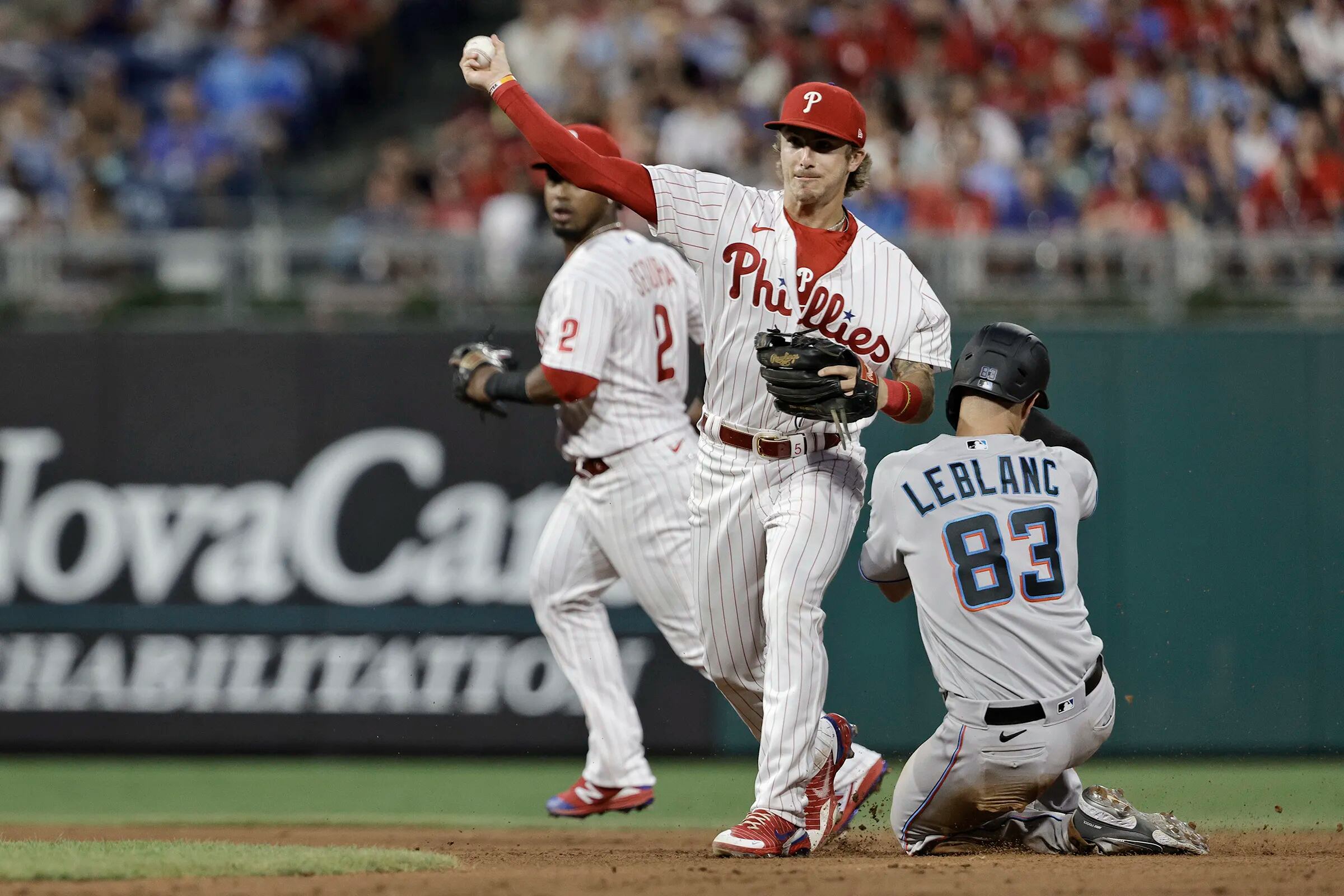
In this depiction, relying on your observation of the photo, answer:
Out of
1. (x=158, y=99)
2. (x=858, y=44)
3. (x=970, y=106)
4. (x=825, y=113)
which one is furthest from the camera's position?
(x=158, y=99)

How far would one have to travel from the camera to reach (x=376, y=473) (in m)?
8.28

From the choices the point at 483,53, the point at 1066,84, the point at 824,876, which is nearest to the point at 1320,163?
the point at 1066,84

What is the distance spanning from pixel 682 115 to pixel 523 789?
493 cm

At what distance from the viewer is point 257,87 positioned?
1248 centimetres

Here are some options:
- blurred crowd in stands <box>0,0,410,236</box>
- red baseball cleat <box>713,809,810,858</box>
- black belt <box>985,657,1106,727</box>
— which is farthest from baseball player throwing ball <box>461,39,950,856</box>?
blurred crowd in stands <box>0,0,410,236</box>

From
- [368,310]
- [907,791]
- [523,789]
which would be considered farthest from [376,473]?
[907,791]

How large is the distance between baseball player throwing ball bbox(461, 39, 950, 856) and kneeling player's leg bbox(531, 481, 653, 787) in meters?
1.31

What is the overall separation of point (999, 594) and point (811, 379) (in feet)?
2.58

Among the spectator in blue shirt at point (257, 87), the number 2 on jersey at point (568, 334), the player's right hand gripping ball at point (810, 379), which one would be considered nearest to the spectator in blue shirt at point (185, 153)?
the spectator in blue shirt at point (257, 87)

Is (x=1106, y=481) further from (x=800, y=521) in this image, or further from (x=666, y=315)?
(x=800, y=521)

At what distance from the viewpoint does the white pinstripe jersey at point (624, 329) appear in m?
6.11

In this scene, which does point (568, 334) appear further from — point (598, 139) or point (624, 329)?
point (598, 139)

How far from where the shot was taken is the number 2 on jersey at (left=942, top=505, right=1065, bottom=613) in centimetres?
470

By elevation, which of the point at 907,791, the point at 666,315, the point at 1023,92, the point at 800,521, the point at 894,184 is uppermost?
the point at 1023,92
